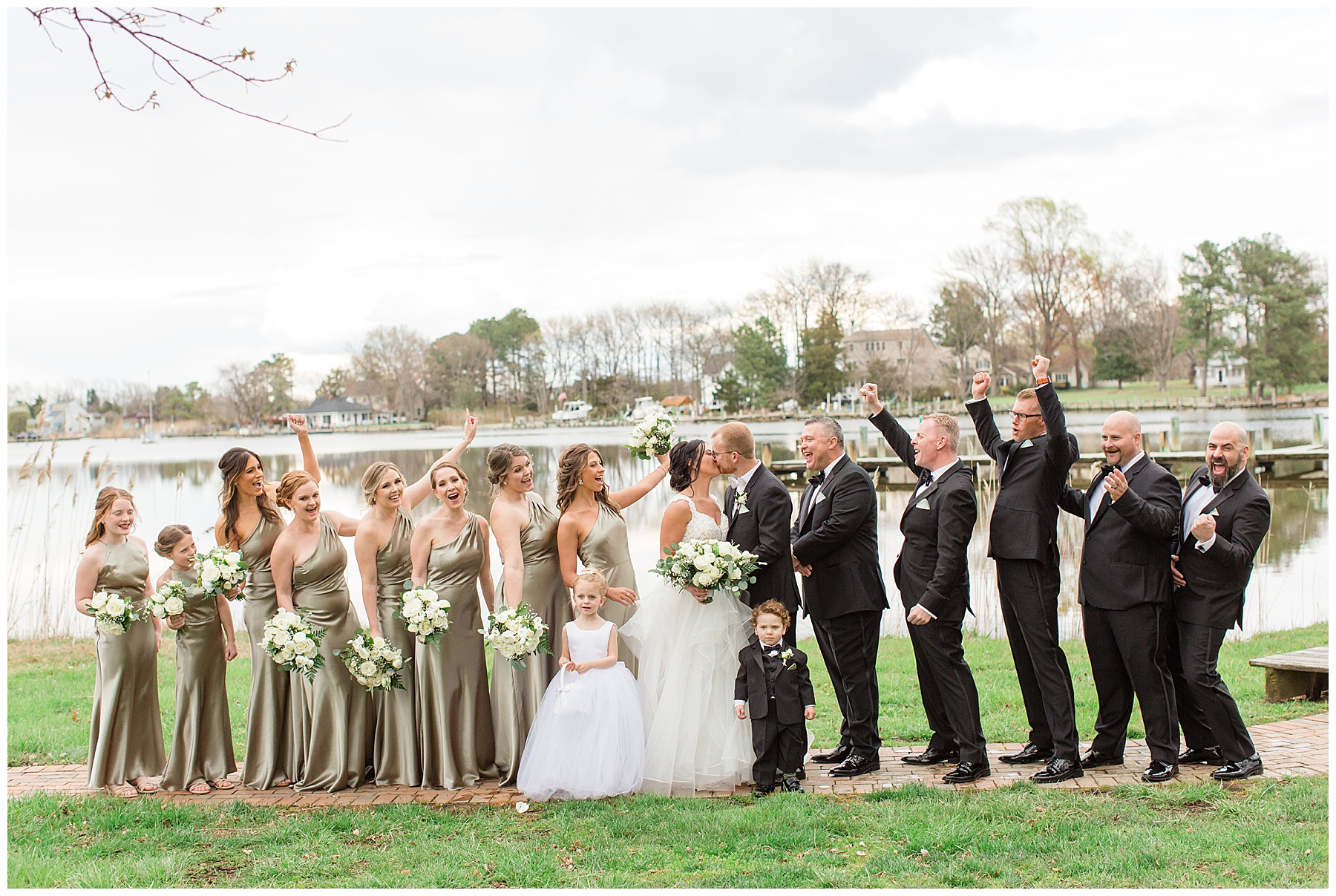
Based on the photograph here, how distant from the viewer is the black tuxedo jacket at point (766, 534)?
20.6 ft

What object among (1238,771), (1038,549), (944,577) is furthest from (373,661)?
(1238,771)

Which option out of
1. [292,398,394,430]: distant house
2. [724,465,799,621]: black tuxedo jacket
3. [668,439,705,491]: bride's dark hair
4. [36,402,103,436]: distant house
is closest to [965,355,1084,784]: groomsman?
[724,465,799,621]: black tuxedo jacket

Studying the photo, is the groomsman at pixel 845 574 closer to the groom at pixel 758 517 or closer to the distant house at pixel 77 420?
the groom at pixel 758 517

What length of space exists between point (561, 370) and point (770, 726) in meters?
77.7

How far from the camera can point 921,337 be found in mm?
72812

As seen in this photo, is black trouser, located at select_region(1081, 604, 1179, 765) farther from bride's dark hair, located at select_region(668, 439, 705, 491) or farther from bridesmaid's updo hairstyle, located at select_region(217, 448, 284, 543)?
bridesmaid's updo hairstyle, located at select_region(217, 448, 284, 543)

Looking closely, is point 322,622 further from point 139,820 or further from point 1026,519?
point 1026,519

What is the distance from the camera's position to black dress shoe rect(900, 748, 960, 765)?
6.50 m

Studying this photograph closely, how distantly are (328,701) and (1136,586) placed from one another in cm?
495

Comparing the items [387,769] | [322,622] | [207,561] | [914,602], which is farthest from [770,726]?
[207,561]

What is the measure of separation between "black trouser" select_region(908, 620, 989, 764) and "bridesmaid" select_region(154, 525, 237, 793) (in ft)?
14.4

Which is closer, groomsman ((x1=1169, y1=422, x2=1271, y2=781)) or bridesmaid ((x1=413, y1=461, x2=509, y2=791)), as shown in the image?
groomsman ((x1=1169, y1=422, x2=1271, y2=781))

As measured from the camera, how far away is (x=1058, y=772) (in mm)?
5949

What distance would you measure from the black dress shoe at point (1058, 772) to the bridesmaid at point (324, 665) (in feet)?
13.5
